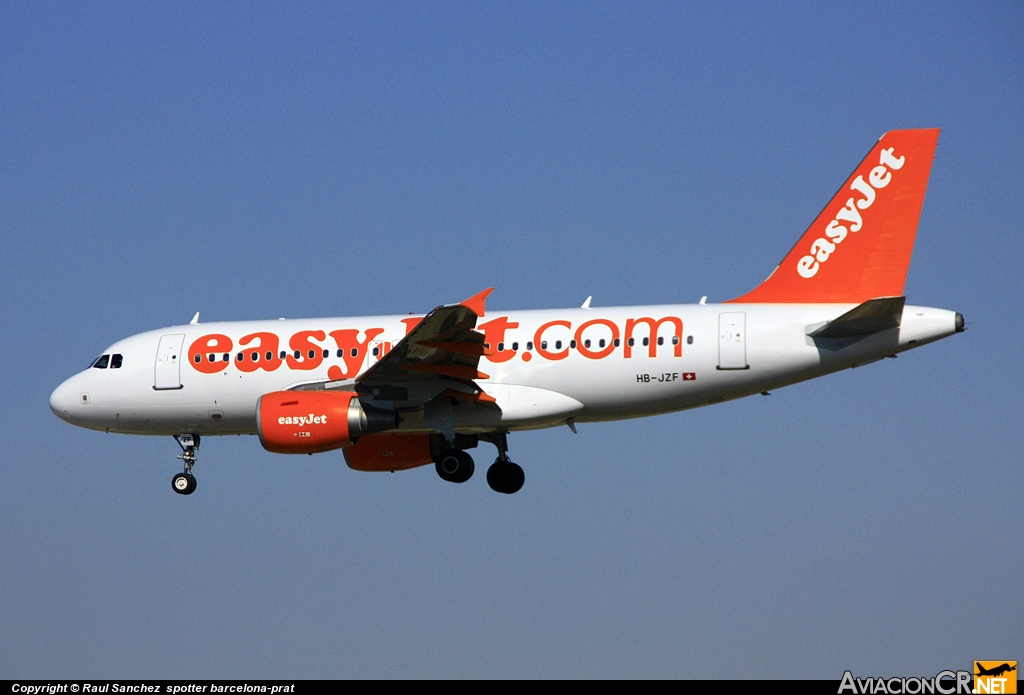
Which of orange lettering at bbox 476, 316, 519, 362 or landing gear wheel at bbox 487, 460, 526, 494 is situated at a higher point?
orange lettering at bbox 476, 316, 519, 362

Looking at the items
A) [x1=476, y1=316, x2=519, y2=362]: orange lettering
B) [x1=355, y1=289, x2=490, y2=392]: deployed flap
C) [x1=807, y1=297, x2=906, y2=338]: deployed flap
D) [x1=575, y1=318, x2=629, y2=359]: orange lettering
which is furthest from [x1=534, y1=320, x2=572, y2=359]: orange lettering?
[x1=807, y1=297, x2=906, y2=338]: deployed flap

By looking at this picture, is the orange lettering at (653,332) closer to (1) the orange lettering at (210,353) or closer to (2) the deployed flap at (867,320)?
(2) the deployed flap at (867,320)

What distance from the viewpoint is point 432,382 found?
3195cm

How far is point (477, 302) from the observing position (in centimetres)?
3000

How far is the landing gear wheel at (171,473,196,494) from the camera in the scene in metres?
35.1

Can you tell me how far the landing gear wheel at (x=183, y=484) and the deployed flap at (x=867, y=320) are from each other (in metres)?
15.1

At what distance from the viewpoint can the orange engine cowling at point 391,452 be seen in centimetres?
3491

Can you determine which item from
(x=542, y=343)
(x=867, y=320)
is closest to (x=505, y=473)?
(x=542, y=343)

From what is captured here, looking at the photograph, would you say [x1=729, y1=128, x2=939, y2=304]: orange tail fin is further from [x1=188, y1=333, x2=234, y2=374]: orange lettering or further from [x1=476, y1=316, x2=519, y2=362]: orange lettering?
→ [x1=188, y1=333, x2=234, y2=374]: orange lettering

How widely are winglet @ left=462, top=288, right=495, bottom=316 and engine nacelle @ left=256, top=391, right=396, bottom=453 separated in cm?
339

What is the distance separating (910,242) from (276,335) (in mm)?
14447

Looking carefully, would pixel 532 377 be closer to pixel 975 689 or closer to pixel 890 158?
pixel 890 158

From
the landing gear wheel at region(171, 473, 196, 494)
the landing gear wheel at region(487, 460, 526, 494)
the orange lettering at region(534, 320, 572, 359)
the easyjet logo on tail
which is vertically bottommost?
the landing gear wheel at region(487, 460, 526, 494)

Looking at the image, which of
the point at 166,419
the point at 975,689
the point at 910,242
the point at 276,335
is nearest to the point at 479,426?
the point at 276,335
